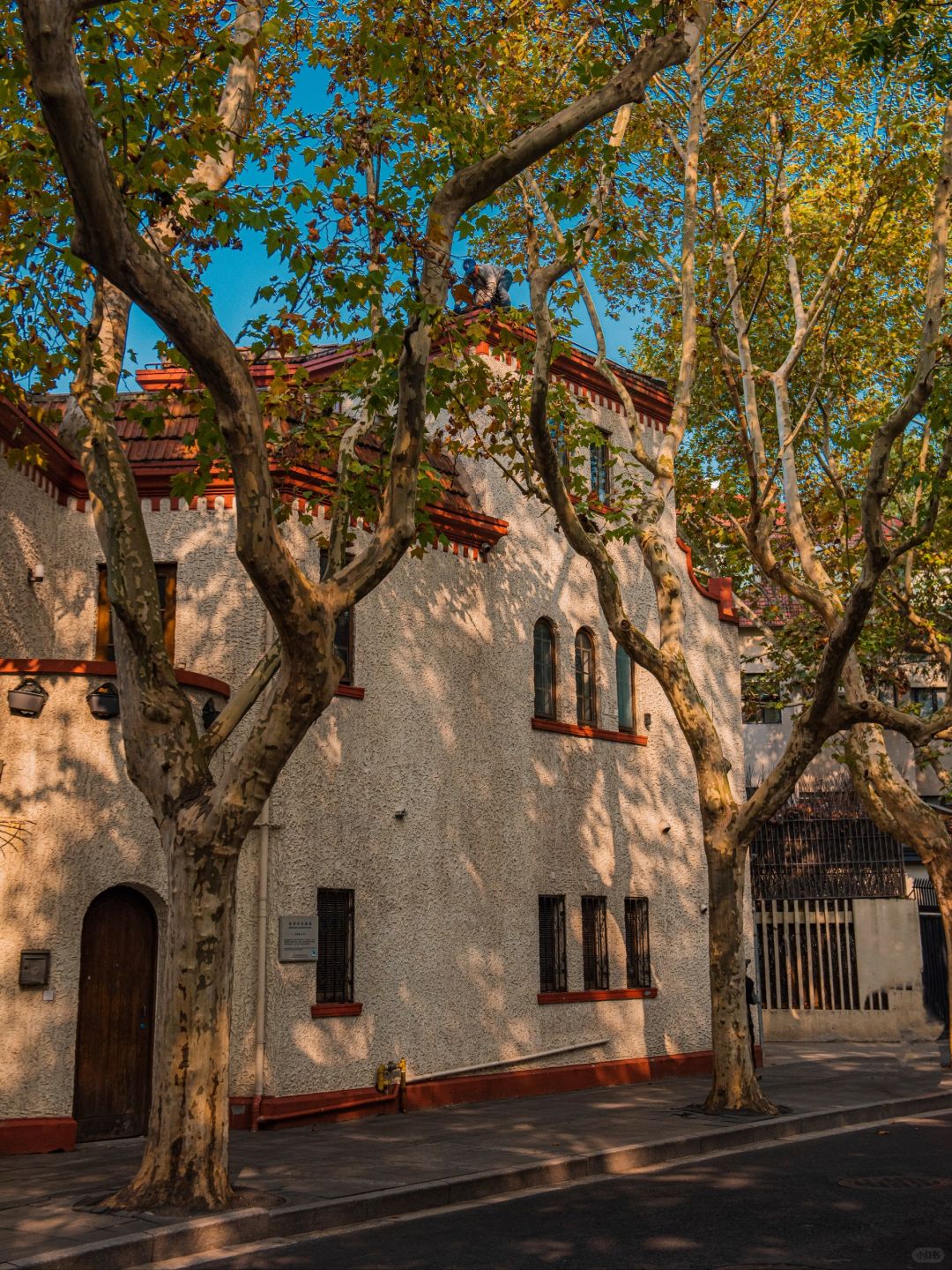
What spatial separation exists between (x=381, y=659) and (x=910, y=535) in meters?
6.22

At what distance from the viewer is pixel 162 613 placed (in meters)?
14.5

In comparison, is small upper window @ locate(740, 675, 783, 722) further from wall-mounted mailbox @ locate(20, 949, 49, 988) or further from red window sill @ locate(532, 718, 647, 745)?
wall-mounted mailbox @ locate(20, 949, 49, 988)

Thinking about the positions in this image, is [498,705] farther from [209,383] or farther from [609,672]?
[209,383]

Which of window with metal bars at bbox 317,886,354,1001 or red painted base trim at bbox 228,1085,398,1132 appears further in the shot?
window with metal bars at bbox 317,886,354,1001

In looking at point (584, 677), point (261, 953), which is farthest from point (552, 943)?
point (261, 953)

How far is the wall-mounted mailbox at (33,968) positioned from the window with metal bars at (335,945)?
315 cm

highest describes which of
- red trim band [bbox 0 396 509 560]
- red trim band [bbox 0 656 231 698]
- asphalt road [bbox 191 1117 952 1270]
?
red trim band [bbox 0 396 509 560]

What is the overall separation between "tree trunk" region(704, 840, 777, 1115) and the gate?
1291 centimetres

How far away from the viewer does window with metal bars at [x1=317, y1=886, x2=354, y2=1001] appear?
14448 mm

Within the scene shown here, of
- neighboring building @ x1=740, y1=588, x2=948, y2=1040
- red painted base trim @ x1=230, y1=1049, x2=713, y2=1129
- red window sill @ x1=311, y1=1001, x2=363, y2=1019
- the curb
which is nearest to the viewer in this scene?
the curb

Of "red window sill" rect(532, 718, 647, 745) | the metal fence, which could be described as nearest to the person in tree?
"red window sill" rect(532, 718, 647, 745)

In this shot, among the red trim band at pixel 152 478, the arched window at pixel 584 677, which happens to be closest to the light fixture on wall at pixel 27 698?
the red trim band at pixel 152 478

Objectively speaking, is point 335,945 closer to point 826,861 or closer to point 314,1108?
point 314,1108

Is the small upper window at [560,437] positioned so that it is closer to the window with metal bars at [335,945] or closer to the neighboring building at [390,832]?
the neighboring building at [390,832]
